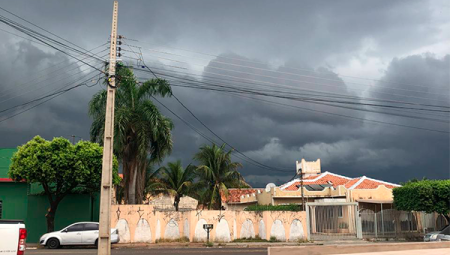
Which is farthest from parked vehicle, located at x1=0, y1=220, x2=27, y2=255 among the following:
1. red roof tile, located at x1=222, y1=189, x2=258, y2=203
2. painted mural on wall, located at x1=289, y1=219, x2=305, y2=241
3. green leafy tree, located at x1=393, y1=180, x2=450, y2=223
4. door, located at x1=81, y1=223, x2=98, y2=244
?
red roof tile, located at x1=222, y1=189, x2=258, y2=203

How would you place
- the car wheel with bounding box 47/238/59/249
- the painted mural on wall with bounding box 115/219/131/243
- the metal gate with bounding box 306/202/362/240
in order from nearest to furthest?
the car wheel with bounding box 47/238/59/249
the painted mural on wall with bounding box 115/219/131/243
the metal gate with bounding box 306/202/362/240

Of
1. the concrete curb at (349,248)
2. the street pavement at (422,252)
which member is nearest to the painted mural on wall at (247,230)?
the concrete curb at (349,248)

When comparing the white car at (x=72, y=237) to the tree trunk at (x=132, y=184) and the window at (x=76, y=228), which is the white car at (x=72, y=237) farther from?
the tree trunk at (x=132, y=184)

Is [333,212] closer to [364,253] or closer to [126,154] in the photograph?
[126,154]

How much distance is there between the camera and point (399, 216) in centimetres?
3002

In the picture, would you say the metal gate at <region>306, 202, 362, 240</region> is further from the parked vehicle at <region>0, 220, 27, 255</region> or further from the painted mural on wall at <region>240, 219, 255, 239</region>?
the parked vehicle at <region>0, 220, 27, 255</region>

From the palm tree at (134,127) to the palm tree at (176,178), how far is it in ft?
37.0

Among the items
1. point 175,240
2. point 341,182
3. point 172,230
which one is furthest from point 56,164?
point 341,182

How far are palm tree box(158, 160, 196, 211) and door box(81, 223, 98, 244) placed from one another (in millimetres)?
16915

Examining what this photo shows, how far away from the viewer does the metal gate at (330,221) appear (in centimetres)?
2741

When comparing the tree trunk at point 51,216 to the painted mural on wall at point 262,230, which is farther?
the painted mural on wall at point 262,230

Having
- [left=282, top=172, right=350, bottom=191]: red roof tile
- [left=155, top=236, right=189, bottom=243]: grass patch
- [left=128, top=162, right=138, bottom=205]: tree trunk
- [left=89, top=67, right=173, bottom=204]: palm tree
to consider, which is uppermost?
[left=89, top=67, right=173, bottom=204]: palm tree

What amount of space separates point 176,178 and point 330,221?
1766 cm

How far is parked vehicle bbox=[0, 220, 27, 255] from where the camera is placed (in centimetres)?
895
